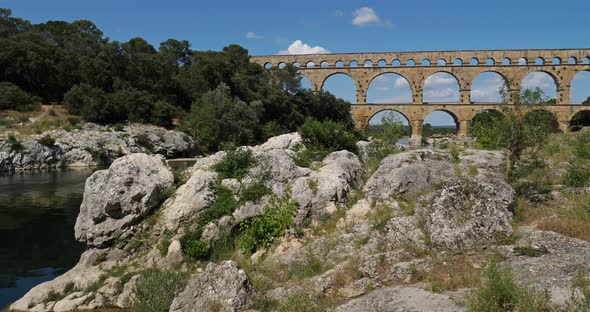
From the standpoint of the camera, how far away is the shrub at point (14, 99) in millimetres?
40875

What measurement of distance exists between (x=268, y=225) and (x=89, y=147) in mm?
31894

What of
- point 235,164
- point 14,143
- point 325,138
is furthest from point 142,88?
point 235,164

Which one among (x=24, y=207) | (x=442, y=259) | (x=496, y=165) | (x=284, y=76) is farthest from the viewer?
(x=284, y=76)

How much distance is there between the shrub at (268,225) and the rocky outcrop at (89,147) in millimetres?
30236

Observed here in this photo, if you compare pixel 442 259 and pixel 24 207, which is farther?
pixel 24 207

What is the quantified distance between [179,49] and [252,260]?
68.1 metres

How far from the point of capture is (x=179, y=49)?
234 ft

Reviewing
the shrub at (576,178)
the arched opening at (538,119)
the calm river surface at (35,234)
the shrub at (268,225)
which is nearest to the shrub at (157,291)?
the shrub at (268,225)

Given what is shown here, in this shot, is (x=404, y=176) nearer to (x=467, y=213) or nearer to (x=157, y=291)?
(x=467, y=213)

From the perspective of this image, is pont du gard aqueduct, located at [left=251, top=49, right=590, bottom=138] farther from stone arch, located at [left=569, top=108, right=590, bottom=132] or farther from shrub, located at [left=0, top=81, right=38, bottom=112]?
shrub, located at [left=0, top=81, right=38, bottom=112]

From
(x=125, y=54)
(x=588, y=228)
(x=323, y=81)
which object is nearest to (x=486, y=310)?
(x=588, y=228)

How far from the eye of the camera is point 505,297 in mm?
5047

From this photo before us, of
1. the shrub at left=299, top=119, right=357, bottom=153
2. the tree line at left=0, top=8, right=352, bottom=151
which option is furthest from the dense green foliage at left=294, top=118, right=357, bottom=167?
the tree line at left=0, top=8, right=352, bottom=151

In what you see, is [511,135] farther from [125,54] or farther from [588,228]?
[125,54]
